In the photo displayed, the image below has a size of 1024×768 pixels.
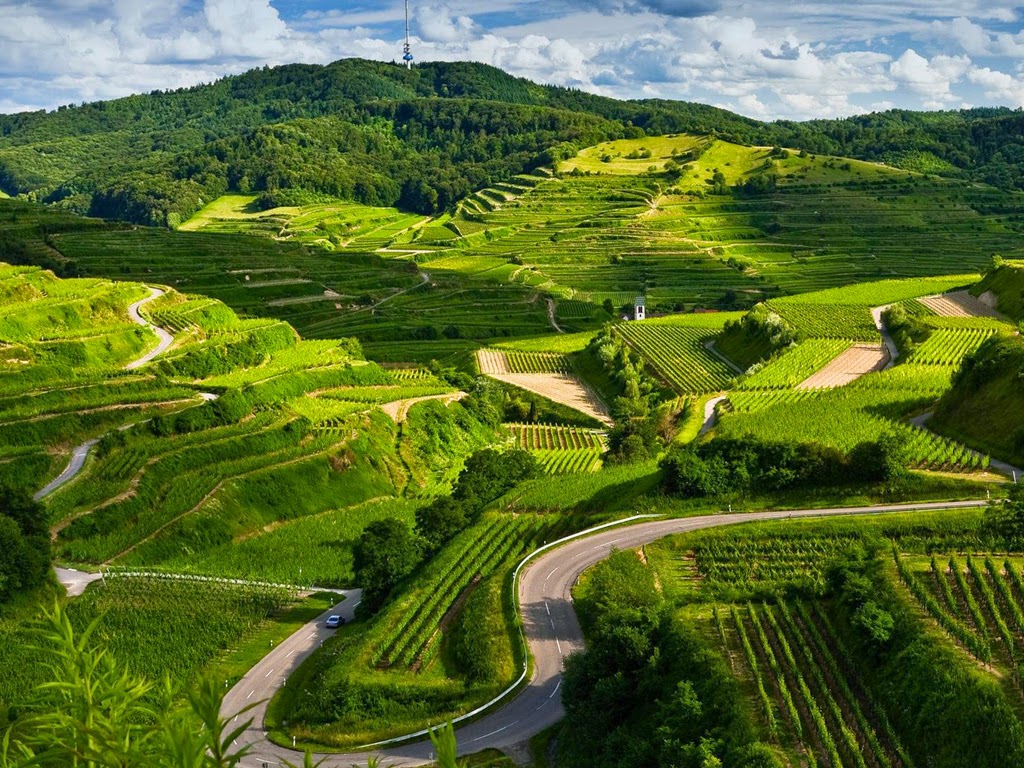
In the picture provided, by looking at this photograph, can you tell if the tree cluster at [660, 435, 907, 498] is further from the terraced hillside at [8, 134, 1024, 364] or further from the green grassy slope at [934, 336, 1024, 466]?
the terraced hillside at [8, 134, 1024, 364]

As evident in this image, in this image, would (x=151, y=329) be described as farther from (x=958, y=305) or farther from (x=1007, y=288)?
(x=1007, y=288)

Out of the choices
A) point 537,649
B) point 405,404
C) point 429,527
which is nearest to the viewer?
point 537,649

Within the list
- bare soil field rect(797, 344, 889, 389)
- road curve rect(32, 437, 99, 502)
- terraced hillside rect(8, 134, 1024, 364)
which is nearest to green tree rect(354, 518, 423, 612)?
road curve rect(32, 437, 99, 502)

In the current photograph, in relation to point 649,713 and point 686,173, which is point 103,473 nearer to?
point 649,713

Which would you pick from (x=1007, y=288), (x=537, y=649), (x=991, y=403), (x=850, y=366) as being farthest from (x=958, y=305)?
(x=537, y=649)

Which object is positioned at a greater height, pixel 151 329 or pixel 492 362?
pixel 151 329

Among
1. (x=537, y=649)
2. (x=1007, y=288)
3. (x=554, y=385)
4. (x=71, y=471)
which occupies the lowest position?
(x=554, y=385)
